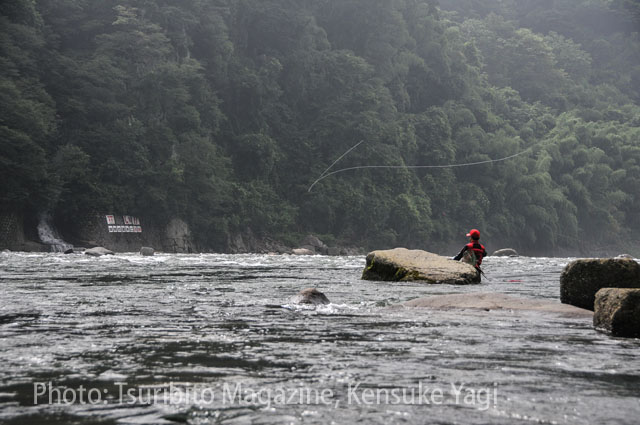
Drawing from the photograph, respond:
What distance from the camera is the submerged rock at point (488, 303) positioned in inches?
325

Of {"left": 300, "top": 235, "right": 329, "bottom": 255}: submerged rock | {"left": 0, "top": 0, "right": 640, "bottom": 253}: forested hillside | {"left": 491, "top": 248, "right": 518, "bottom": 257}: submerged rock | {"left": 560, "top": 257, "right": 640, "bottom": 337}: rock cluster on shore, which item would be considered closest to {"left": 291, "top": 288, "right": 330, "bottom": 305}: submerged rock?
{"left": 560, "top": 257, "right": 640, "bottom": 337}: rock cluster on shore

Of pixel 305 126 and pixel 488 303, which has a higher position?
pixel 305 126

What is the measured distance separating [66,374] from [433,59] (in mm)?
71414

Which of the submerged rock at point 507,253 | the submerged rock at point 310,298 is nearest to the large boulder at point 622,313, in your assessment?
the submerged rock at point 310,298

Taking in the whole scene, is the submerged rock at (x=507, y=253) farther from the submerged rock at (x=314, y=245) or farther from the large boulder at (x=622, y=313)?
the large boulder at (x=622, y=313)

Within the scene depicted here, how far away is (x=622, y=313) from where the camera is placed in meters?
6.36

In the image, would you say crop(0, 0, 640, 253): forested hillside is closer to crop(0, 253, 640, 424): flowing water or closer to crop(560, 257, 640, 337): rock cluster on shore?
crop(0, 253, 640, 424): flowing water

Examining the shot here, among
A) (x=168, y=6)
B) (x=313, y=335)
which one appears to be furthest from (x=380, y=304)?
(x=168, y=6)

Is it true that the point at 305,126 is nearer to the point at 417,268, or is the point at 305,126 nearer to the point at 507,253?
the point at 507,253

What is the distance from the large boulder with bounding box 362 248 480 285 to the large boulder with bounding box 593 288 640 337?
6.44m

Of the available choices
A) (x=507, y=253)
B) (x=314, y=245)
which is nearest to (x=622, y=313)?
(x=507, y=253)

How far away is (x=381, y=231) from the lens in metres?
56.4

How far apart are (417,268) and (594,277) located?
17.5ft

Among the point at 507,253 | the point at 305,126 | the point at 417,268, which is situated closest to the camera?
the point at 417,268
